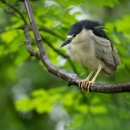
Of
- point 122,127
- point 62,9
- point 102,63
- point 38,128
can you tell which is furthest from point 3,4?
point 38,128

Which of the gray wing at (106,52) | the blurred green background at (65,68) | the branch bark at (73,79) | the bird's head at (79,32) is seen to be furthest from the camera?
the blurred green background at (65,68)

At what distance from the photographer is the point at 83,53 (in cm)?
384

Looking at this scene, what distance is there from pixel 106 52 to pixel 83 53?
0.70ft

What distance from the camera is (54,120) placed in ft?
29.2

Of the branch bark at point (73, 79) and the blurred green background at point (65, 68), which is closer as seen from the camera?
the branch bark at point (73, 79)

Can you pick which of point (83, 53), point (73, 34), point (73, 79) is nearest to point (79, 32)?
point (73, 34)

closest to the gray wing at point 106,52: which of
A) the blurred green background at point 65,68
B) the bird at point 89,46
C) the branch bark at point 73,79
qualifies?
the bird at point 89,46

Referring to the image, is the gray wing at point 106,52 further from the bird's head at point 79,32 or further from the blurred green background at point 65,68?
the blurred green background at point 65,68

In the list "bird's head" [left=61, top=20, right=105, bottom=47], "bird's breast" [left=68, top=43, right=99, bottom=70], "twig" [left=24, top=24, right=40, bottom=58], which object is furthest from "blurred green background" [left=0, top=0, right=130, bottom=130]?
"bird's head" [left=61, top=20, right=105, bottom=47]

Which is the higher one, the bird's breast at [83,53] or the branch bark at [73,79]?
the branch bark at [73,79]

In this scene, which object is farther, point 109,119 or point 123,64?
point 123,64

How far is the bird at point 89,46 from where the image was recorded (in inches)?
148

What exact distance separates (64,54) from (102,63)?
1302 millimetres

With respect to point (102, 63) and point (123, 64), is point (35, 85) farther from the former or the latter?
point (102, 63)
